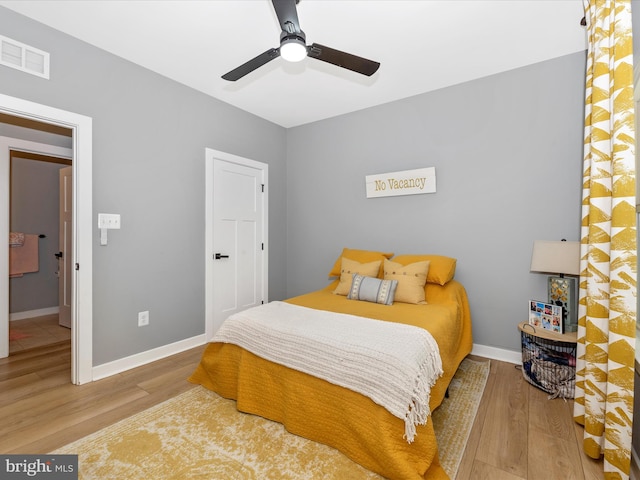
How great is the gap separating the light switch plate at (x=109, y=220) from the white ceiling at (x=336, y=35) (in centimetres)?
136

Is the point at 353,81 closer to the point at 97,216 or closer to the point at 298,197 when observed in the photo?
the point at 298,197

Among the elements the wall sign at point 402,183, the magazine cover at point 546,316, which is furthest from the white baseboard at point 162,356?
the wall sign at point 402,183

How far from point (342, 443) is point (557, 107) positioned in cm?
307

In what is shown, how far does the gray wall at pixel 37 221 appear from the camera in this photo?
435cm

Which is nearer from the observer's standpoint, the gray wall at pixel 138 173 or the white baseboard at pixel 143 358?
the gray wall at pixel 138 173

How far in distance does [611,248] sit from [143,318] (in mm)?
3389

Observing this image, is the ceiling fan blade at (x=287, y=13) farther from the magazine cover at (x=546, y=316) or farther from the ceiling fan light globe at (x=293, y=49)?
the magazine cover at (x=546, y=316)

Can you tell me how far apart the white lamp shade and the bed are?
26.5 inches

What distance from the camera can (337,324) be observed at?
6.57ft

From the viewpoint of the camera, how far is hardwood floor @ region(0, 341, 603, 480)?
159cm

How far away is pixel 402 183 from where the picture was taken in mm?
3344

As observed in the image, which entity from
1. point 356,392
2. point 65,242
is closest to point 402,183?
point 356,392

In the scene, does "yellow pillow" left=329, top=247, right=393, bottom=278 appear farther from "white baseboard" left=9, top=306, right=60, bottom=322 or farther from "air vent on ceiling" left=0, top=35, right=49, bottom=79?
"white baseboard" left=9, top=306, right=60, bottom=322

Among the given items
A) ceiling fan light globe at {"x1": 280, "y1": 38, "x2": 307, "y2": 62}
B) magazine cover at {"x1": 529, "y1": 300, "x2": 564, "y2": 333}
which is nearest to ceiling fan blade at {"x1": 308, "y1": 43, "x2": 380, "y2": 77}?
ceiling fan light globe at {"x1": 280, "y1": 38, "x2": 307, "y2": 62}
